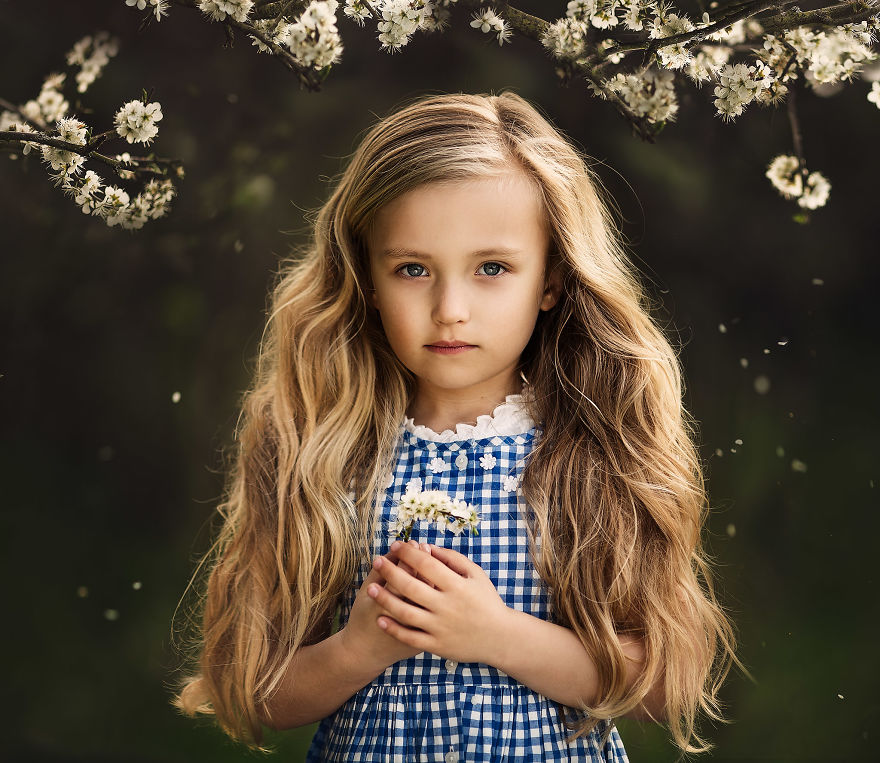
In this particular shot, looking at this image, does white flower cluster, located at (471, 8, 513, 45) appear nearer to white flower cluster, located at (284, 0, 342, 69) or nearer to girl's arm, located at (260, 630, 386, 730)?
white flower cluster, located at (284, 0, 342, 69)

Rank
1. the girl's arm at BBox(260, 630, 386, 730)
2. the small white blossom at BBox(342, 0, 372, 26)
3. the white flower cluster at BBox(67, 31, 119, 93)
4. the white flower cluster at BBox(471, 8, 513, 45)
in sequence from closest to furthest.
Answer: the girl's arm at BBox(260, 630, 386, 730) → the small white blossom at BBox(342, 0, 372, 26) → the white flower cluster at BBox(471, 8, 513, 45) → the white flower cluster at BBox(67, 31, 119, 93)

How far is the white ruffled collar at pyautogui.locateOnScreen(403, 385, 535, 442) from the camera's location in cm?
170

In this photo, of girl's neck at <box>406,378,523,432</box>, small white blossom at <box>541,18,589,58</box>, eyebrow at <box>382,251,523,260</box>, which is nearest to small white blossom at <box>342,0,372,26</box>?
small white blossom at <box>541,18,589,58</box>

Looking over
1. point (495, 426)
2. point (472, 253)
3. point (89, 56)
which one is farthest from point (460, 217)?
point (89, 56)

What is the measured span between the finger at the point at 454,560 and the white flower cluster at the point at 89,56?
132 cm

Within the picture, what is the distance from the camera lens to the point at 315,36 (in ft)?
6.15

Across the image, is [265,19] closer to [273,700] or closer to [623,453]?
[623,453]

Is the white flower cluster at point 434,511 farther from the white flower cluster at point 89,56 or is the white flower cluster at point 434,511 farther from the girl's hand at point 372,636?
the white flower cluster at point 89,56

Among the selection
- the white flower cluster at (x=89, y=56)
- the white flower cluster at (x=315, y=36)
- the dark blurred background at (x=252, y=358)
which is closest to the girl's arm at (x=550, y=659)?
the dark blurred background at (x=252, y=358)

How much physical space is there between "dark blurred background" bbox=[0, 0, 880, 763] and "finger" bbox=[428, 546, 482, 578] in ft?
3.20

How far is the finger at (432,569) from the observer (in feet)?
4.84

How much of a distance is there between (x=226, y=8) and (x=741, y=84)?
97 cm

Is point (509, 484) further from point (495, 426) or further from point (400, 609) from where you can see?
point (400, 609)

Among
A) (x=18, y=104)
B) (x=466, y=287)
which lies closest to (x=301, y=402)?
(x=466, y=287)
